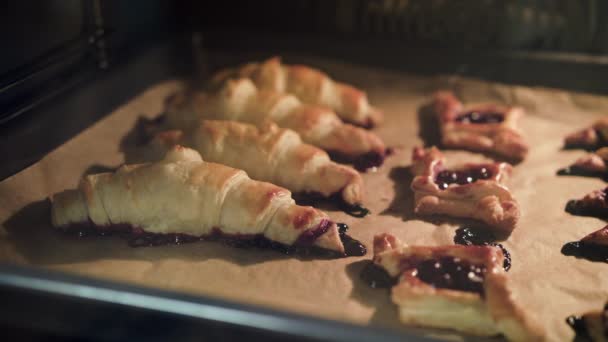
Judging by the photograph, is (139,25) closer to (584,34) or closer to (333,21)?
(333,21)

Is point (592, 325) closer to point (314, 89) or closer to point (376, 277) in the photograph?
point (376, 277)

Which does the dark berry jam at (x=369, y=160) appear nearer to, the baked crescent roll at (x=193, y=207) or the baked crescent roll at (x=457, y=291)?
the baked crescent roll at (x=193, y=207)

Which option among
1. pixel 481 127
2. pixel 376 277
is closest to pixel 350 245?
pixel 376 277

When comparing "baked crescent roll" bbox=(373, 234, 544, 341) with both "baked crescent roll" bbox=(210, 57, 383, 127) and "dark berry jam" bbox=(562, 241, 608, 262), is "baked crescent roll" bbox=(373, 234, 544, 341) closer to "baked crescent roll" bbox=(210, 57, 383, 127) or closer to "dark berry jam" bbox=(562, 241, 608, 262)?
"dark berry jam" bbox=(562, 241, 608, 262)

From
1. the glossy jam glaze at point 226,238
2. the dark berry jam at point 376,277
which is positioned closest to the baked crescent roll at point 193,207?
the glossy jam glaze at point 226,238

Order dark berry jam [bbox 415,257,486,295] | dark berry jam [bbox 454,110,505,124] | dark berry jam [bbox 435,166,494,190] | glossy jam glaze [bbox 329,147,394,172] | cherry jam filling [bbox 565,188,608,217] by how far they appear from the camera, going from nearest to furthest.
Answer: dark berry jam [bbox 415,257,486,295] → cherry jam filling [bbox 565,188,608,217] → dark berry jam [bbox 435,166,494,190] → glossy jam glaze [bbox 329,147,394,172] → dark berry jam [bbox 454,110,505,124]

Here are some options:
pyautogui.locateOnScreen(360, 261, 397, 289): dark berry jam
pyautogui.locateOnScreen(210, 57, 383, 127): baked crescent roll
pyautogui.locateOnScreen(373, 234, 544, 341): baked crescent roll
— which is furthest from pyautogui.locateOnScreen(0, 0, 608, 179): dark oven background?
pyautogui.locateOnScreen(373, 234, 544, 341): baked crescent roll

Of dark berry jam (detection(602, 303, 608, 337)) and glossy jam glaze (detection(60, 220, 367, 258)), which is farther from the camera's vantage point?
glossy jam glaze (detection(60, 220, 367, 258))

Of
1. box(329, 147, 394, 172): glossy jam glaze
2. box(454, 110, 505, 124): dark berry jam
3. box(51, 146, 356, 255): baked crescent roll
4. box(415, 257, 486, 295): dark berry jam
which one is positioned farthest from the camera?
box(454, 110, 505, 124): dark berry jam

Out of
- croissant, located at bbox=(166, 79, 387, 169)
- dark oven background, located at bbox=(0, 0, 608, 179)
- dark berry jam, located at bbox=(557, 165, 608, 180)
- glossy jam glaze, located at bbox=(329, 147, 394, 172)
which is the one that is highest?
dark oven background, located at bbox=(0, 0, 608, 179)

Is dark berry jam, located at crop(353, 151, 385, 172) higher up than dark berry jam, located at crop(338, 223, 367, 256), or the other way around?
dark berry jam, located at crop(353, 151, 385, 172)
